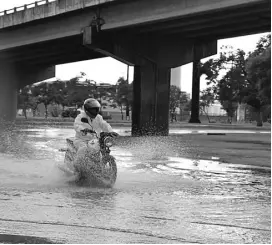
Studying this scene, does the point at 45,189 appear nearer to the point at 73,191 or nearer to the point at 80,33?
the point at 73,191

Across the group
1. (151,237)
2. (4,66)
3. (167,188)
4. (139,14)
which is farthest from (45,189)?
(4,66)

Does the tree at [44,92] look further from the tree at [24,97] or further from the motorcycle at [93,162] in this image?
the motorcycle at [93,162]

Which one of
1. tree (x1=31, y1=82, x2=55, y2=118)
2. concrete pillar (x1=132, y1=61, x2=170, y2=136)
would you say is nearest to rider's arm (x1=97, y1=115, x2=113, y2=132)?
concrete pillar (x1=132, y1=61, x2=170, y2=136)

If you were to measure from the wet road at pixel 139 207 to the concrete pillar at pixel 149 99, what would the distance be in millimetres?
23652

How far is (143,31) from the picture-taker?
34625 millimetres

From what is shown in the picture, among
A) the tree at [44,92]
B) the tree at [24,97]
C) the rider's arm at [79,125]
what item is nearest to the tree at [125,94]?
the tree at [44,92]

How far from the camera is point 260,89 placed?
51406mm

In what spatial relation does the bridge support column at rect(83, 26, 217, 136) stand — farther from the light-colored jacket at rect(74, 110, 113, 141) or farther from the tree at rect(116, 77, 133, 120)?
the tree at rect(116, 77, 133, 120)

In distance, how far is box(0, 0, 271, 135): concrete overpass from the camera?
1163 inches

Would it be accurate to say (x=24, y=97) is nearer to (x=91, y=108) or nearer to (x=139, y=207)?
(x=91, y=108)

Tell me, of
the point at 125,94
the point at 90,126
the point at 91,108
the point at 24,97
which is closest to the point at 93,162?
the point at 90,126

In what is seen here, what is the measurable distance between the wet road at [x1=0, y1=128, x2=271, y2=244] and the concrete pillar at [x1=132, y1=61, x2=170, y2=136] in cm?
2365

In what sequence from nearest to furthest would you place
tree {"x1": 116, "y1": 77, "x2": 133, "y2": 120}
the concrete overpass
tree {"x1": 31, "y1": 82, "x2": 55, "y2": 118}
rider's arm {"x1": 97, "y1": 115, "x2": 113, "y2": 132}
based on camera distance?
rider's arm {"x1": 97, "y1": 115, "x2": 113, "y2": 132}
the concrete overpass
tree {"x1": 116, "y1": 77, "x2": 133, "y2": 120}
tree {"x1": 31, "y1": 82, "x2": 55, "y2": 118}

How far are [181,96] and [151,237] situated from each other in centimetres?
11278
